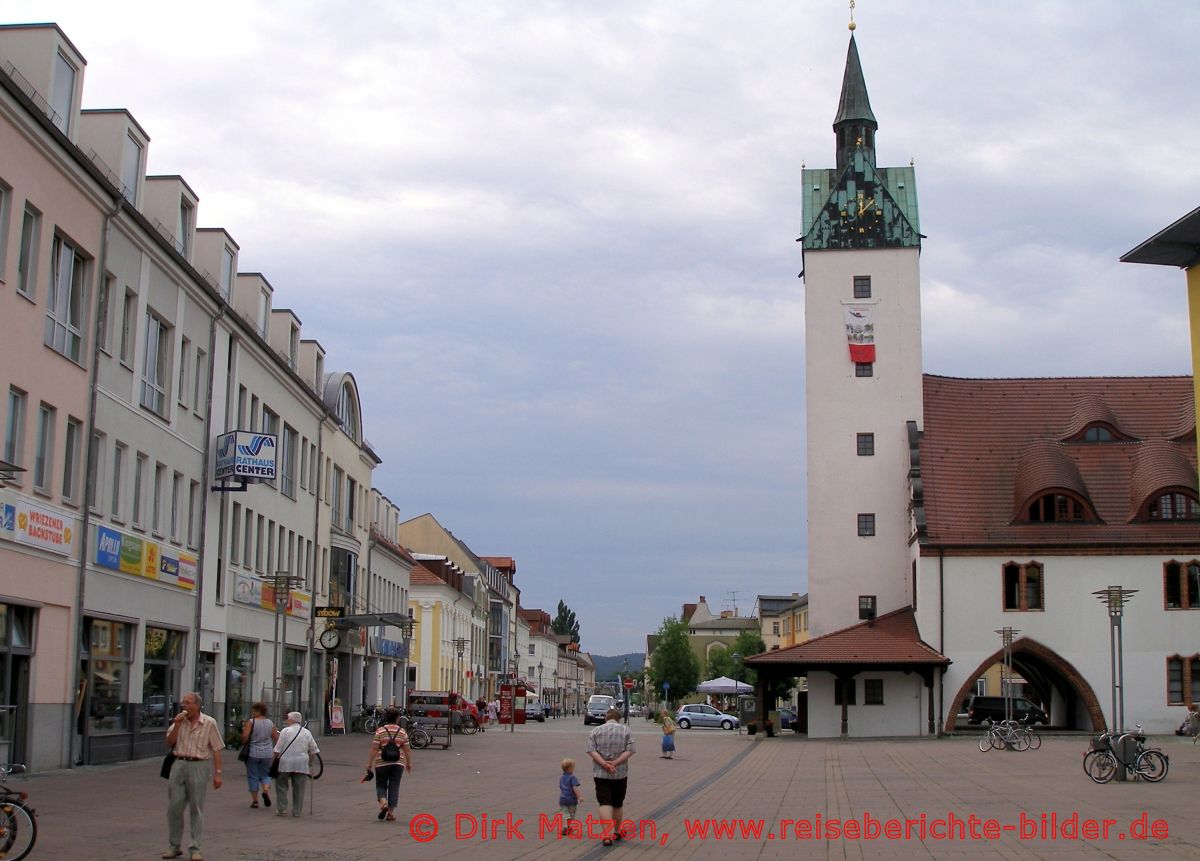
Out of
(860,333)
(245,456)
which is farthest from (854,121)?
(245,456)

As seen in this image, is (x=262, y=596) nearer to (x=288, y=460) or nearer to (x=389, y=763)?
(x=288, y=460)

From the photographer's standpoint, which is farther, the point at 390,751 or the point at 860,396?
the point at 860,396

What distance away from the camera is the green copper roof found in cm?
6438

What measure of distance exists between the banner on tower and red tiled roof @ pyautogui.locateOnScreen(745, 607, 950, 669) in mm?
11846

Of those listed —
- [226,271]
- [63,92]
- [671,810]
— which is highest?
[226,271]

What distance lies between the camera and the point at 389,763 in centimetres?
1755

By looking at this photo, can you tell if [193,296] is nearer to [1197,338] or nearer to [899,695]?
[1197,338]

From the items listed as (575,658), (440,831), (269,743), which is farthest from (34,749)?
(575,658)

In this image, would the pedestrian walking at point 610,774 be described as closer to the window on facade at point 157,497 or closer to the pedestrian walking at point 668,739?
the window on facade at point 157,497

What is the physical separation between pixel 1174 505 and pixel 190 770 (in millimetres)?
47053

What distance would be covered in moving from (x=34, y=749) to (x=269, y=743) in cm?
655

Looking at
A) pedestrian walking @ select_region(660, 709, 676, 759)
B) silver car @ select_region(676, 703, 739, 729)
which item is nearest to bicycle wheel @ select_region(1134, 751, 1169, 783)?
pedestrian walking @ select_region(660, 709, 676, 759)

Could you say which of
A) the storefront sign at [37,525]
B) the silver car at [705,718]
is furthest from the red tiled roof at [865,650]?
the storefront sign at [37,525]

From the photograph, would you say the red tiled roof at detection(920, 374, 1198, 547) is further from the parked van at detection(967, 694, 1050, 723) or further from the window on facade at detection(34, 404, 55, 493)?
the window on facade at detection(34, 404, 55, 493)
